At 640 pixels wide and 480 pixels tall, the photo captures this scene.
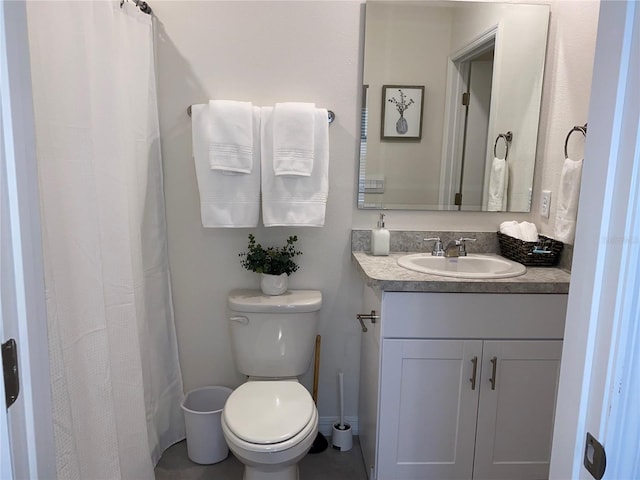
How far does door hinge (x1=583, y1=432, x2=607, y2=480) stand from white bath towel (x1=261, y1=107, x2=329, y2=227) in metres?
1.50

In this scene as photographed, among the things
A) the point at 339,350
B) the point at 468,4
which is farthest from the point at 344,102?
the point at 339,350

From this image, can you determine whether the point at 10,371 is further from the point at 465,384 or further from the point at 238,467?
the point at 238,467

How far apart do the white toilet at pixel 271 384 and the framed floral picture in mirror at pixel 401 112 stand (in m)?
0.81

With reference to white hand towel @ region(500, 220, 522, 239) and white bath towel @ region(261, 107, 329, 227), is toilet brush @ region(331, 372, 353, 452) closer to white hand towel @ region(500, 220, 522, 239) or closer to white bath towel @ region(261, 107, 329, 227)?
white bath towel @ region(261, 107, 329, 227)

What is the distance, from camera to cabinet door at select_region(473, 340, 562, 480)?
1.80 metres

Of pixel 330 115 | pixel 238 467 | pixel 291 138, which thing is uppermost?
pixel 330 115

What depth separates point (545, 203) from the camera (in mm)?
2152

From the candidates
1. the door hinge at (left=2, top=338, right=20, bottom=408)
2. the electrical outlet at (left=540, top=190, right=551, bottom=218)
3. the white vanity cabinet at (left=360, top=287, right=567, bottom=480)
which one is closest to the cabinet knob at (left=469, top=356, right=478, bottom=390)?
the white vanity cabinet at (left=360, top=287, right=567, bottom=480)

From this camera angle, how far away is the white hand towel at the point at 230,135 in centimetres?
197

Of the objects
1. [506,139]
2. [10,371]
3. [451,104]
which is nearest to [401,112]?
[451,104]

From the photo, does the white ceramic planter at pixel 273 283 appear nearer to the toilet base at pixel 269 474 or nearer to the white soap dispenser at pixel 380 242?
the white soap dispenser at pixel 380 242

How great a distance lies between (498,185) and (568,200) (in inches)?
17.2

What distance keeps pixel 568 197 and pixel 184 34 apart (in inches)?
67.0

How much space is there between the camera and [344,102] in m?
2.17
